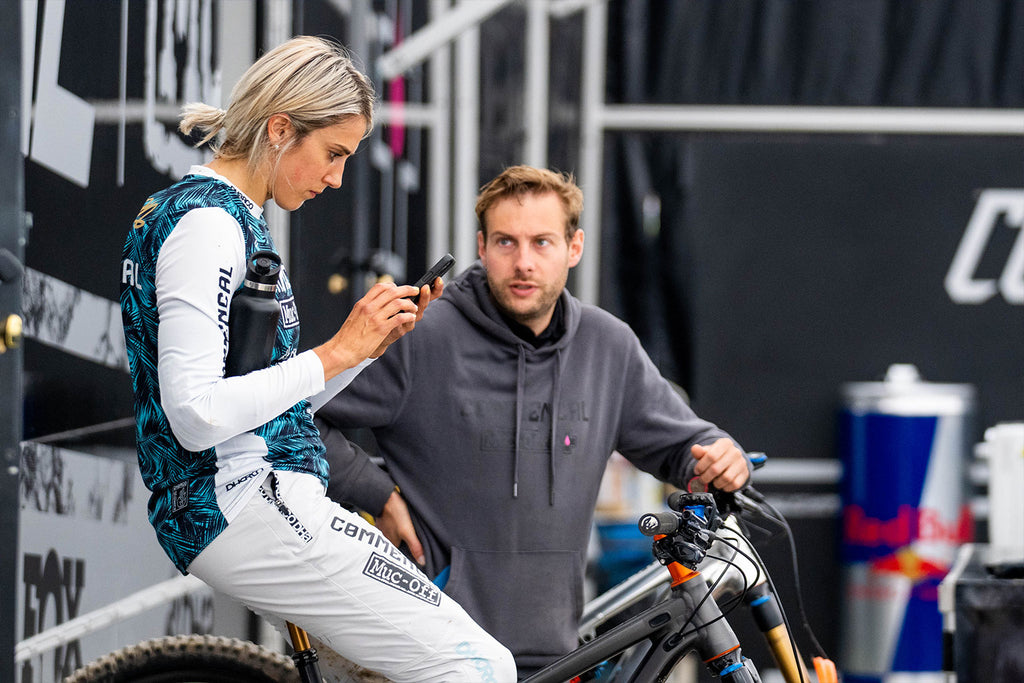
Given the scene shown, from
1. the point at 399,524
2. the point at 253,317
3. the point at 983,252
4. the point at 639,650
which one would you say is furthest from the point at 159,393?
the point at 983,252

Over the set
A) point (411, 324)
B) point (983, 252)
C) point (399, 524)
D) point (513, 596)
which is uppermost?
point (983, 252)

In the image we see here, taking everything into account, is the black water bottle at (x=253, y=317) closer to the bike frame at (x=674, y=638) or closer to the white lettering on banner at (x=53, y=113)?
the white lettering on banner at (x=53, y=113)

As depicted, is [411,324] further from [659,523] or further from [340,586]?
[659,523]

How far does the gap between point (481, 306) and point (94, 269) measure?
29.9 inches

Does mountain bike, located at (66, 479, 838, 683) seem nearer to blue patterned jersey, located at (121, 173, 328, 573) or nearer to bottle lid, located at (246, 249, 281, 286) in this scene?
blue patterned jersey, located at (121, 173, 328, 573)

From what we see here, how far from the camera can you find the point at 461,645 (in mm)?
1763

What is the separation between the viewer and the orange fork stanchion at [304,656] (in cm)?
190

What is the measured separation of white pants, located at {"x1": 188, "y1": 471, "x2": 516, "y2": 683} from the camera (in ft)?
5.49

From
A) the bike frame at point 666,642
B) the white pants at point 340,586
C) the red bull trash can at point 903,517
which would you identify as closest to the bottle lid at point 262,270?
the white pants at point 340,586

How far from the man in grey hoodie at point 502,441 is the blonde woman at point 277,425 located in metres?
0.41

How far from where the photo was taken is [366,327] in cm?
169

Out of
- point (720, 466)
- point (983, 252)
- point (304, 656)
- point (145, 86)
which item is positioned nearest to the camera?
point (304, 656)

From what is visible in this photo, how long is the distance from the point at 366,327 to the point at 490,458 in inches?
24.1

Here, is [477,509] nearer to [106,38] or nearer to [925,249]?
[106,38]
